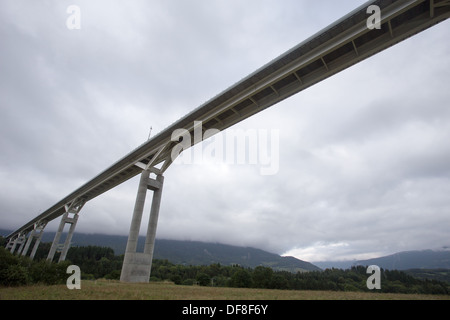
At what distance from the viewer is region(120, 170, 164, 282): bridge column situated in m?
25.9

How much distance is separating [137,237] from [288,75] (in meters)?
24.9

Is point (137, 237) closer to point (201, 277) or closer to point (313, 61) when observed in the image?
point (313, 61)

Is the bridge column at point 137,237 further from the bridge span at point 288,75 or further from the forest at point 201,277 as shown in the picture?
the forest at point 201,277

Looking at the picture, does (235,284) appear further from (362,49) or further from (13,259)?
(362,49)

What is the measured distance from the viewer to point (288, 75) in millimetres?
20766

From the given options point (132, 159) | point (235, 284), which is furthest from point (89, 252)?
point (132, 159)

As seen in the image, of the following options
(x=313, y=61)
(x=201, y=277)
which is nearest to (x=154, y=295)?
(x=313, y=61)

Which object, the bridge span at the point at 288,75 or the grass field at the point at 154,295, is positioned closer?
the grass field at the point at 154,295

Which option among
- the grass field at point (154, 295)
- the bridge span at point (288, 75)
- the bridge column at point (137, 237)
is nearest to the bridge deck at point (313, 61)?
the bridge span at point (288, 75)

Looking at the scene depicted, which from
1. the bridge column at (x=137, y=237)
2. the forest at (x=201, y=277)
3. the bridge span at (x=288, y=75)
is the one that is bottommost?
the forest at (x=201, y=277)

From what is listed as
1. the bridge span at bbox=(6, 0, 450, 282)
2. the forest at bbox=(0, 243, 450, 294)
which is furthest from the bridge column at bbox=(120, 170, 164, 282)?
the forest at bbox=(0, 243, 450, 294)

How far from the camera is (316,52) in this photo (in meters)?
18.4

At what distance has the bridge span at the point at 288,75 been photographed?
15531 millimetres
